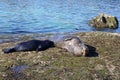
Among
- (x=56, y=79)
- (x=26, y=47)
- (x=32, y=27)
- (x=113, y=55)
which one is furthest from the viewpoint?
(x=32, y=27)

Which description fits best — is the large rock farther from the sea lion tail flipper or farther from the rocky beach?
the sea lion tail flipper

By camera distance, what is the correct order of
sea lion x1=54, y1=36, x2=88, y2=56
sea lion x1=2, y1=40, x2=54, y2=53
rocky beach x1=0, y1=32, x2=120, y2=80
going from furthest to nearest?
sea lion x1=2, y1=40, x2=54, y2=53 < sea lion x1=54, y1=36, x2=88, y2=56 < rocky beach x1=0, y1=32, x2=120, y2=80

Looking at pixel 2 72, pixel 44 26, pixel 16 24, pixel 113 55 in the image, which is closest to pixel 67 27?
pixel 44 26

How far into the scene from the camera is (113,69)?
11008mm

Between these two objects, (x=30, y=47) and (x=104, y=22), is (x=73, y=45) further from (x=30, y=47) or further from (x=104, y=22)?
(x=104, y=22)

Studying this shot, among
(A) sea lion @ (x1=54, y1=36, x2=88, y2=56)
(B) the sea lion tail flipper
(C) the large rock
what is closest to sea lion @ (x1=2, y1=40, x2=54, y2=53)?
(B) the sea lion tail flipper

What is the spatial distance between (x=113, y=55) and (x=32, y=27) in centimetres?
1536

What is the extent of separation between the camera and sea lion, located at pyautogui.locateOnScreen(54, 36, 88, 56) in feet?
39.9

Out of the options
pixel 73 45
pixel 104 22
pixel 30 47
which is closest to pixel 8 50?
pixel 30 47

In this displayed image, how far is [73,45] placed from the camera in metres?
12.9

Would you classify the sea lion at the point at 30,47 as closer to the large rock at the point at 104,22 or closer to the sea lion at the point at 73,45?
the sea lion at the point at 73,45

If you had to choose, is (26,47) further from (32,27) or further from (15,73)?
(32,27)

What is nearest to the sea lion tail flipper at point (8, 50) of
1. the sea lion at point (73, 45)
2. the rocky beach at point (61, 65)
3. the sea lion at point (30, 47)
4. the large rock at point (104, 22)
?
the sea lion at point (30, 47)

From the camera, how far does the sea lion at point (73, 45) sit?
12.2 metres
